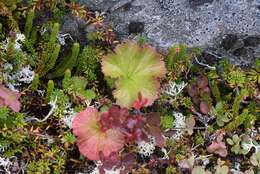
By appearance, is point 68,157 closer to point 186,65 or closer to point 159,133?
point 159,133

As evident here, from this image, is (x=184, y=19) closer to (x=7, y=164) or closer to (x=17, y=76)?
(x=17, y=76)

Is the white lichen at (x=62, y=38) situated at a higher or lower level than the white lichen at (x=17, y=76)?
higher

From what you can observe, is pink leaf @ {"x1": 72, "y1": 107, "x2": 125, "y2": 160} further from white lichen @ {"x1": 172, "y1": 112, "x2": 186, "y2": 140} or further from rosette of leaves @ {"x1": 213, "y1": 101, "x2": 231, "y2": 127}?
rosette of leaves @ {"x1": 213, "y1": 101, "x2": 231, "y2": 127}

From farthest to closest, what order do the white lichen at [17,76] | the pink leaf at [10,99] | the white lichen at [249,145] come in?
the white lichen at [249,145], the white lichen at [17,76], the pink leaf at [10,99]

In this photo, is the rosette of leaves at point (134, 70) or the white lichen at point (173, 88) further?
the white lichen at point (173, 88)

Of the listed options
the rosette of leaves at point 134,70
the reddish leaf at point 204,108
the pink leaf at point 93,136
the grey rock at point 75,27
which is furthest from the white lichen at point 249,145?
the grey rock at point 75,27

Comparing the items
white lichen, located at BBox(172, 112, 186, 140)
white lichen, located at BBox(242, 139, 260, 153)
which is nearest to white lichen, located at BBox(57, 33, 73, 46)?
white lichen, located at BBox(172, 112, 186, 140)

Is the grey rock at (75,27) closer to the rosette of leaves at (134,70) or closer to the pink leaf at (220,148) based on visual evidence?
the rosette of leaves at (134,70)

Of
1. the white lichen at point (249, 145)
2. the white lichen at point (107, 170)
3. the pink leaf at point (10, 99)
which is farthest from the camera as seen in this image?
the white lichen at point (249, 145)
